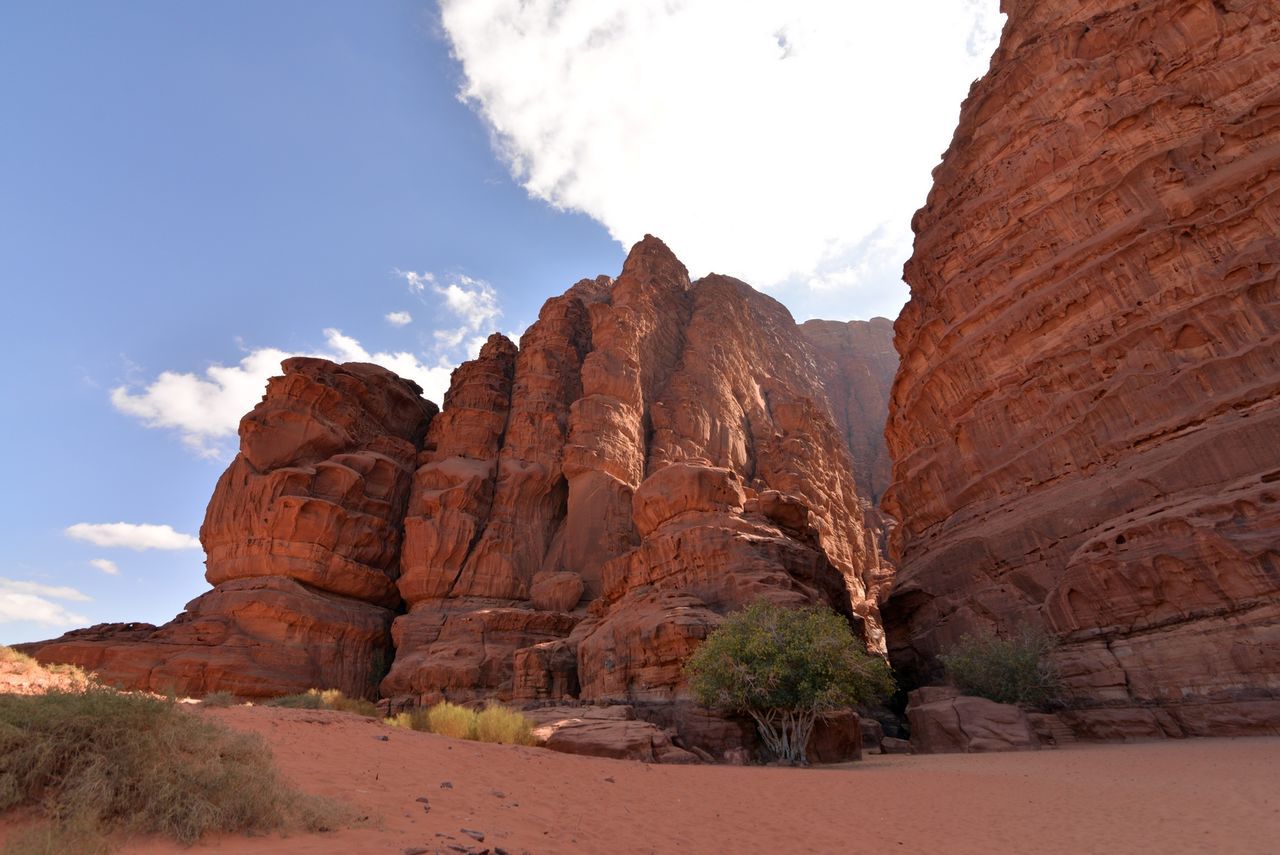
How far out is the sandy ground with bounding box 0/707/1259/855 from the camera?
722 centimetres

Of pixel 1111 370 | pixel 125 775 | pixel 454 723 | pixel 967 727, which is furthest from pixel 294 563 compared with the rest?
pixel 1111 370

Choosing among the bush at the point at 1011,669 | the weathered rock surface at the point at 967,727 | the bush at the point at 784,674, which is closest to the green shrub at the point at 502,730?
the bush at the point at 784,674

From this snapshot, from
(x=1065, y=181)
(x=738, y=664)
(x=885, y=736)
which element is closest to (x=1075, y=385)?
(x=1065, y=181)

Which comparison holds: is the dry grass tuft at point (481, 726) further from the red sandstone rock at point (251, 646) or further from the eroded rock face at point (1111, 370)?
the red sandstone rock at point (251, 646)

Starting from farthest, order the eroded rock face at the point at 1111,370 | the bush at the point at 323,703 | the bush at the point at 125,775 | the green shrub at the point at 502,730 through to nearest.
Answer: the bush at the point at 323,703 < the eroded rock face at the point at 1111,370 < the green shrub at the point at 502,730 < the bush at the point at 125,775

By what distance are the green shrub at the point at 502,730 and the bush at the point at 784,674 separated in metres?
5.03

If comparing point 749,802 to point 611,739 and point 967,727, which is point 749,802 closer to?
point 611,739

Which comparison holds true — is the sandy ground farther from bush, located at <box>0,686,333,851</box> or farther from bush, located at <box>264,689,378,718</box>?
bush, located at <box>264,689,378,718</box>

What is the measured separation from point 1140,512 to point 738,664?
13013 millimetres

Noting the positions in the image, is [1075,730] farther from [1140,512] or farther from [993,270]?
[993,270]

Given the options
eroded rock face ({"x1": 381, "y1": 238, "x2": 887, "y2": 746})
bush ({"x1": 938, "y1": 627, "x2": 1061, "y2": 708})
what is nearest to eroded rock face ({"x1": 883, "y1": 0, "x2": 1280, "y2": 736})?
bush ({"x1": 938, "y1": 627, "x2": 1061, "y2": 708})

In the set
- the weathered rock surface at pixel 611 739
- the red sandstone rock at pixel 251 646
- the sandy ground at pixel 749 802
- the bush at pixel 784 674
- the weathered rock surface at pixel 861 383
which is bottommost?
the sandy ground at pixel 749 802

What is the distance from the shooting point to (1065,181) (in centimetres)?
2716

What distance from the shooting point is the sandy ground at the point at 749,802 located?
7.22 meters
